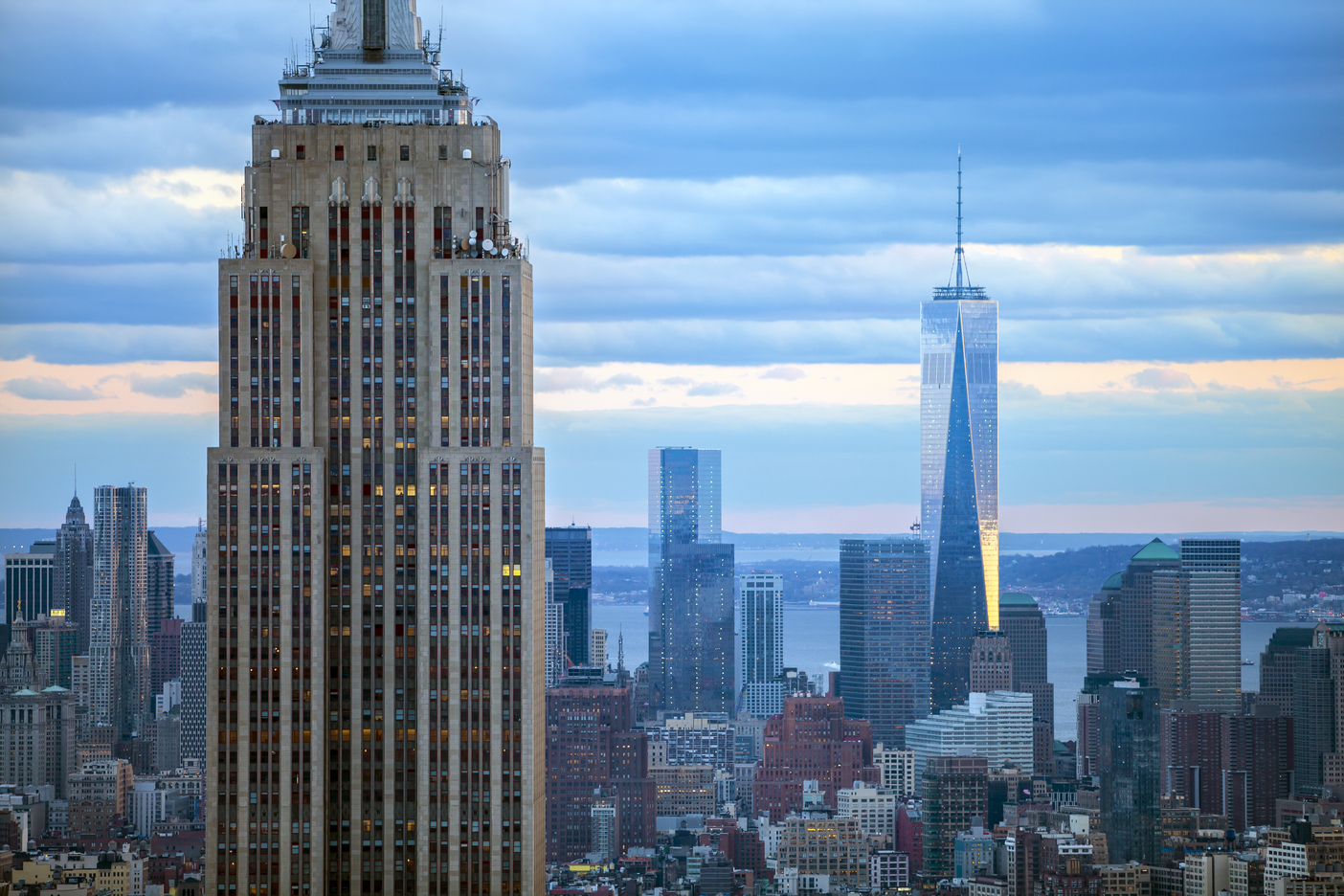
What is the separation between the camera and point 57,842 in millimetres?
64125

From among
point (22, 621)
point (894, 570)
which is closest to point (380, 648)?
point (22, 621)

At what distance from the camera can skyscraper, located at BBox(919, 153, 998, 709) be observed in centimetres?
15400

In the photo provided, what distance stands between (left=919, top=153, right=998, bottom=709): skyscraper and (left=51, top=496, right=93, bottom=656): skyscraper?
76896 millimetres

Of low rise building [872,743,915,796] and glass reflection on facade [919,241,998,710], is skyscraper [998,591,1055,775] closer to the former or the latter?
glass reflection on facade [919,241,998,710]

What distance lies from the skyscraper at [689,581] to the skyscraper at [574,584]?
39.4ft

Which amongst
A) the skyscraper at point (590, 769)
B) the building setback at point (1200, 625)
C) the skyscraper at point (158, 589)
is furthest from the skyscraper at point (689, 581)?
the skyscraper at point (158, 589)

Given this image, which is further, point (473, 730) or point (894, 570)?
point (894, 570)

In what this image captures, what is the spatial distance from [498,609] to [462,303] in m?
6.27

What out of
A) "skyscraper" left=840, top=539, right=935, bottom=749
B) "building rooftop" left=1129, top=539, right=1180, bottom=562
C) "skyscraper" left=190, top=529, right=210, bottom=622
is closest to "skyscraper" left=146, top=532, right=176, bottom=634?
"skyscraper" left=190, top=529, right=210, bottom=622

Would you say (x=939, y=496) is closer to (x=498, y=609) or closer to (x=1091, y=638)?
(x=1091, y=638)

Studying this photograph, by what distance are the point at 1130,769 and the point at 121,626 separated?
5566cm

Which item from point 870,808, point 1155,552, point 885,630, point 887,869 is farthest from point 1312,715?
point 885,630

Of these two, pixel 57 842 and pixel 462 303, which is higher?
pixel 462 303

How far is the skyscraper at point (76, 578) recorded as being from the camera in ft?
267
